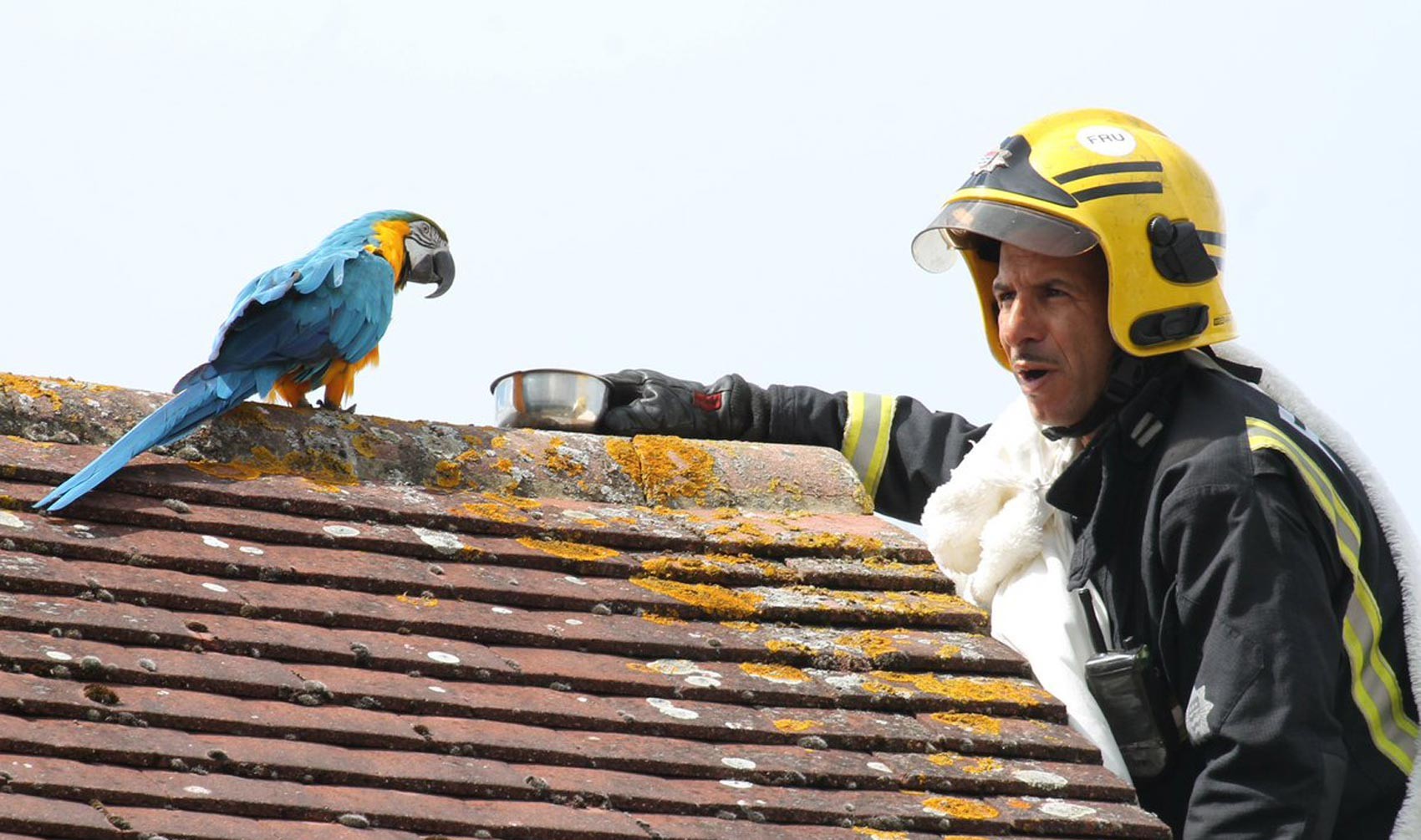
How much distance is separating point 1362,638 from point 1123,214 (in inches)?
43.3

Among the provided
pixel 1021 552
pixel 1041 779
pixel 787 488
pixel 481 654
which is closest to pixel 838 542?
pixel 787 488

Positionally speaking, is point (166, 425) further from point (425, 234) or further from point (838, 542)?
point (425, 234)

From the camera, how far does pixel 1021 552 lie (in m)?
4.04

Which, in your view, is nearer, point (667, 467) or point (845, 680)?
point (845, 680)

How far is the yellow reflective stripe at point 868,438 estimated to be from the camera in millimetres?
5016

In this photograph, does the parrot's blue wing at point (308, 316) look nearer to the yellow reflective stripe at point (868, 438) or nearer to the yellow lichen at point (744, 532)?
the yellow lichen at point (744, 532)

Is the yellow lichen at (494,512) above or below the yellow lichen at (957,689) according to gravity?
above

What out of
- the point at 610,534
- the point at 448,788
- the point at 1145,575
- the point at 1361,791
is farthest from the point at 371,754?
the point at 1361,791

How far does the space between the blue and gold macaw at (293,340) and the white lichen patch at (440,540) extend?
0.55m

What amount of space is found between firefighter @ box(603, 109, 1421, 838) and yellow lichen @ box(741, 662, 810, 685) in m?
0.57

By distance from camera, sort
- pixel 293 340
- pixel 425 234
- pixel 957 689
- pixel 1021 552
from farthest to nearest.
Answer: pixel 425 234 < pixel 293 340 < pixel 1021 552 < pixel 957 689

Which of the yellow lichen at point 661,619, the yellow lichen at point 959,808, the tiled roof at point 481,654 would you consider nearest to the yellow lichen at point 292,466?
the tiled roof at point 481,654

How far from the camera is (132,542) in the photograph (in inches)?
132

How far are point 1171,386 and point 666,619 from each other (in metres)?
1.39
